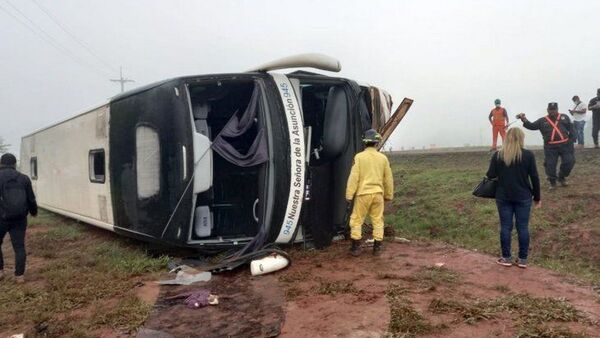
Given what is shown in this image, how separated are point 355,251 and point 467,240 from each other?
2.95m

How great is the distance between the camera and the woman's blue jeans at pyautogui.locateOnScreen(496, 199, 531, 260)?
18.2 feet

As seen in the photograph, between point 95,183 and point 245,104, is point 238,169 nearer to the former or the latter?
point 245,104

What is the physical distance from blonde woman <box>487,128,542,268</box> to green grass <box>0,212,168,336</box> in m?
4.19

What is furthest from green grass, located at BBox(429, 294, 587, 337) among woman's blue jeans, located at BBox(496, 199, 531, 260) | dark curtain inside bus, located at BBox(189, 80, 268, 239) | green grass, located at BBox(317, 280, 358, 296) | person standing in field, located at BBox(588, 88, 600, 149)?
person standing in field, located at BBox(588, 88, 600, 149)

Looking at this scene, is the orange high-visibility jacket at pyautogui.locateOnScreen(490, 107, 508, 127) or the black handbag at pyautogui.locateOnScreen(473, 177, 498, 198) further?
the orange high-visibility jacket at pyautogui.locateOnScreen(490, 107, 508, 127)

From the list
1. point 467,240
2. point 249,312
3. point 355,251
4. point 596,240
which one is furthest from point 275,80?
point 596,240

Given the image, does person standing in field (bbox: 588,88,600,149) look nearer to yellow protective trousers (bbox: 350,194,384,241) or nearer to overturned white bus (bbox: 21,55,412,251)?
overturned white bus (bbox: 21,55,412,251)

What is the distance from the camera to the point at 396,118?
8.20 metres

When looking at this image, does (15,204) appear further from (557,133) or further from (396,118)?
(557,133)

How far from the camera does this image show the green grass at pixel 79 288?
432cm

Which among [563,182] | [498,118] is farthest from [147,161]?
[498,118]

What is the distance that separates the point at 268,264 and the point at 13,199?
339cm

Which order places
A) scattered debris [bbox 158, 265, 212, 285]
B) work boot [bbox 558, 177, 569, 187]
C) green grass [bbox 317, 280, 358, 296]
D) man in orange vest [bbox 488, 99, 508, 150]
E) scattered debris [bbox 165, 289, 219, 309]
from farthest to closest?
man in orange vest [bbox 488, 99, 508, 150]
work boot [bbox 558, 177, 569, 187]
scattered debris [bbox 158, 265, 212, 285]
green grass [bbox 317, 280, 358, 296]
scattered debris [bbox 165, 289, 219, 309]

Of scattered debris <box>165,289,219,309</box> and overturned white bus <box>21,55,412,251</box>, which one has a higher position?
overturned white bus <box>21,55,412,251</box>
